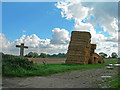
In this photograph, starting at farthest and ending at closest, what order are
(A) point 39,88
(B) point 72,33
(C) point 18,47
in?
(B) point 72,33 < (C) point 18,47 < (A) point 39,88

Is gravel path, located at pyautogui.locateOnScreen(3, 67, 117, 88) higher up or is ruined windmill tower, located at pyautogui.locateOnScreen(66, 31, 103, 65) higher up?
ruined windmill tower, located at pyautogui.locateOnScreen(66, 31, 103, 65)

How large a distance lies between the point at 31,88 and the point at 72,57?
13796 millimetres

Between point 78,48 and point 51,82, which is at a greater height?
point 78,48

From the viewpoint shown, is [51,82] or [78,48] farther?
[78,48]

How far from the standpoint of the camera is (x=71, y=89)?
5.81 m

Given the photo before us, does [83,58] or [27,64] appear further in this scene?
[83,58]

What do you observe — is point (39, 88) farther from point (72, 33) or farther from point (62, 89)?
point (72, 33)

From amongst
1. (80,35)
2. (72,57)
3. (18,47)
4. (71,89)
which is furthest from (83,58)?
(71,89)

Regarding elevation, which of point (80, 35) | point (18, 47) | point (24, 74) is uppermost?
point (80, 35)

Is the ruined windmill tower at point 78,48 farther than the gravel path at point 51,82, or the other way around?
the ruined windmill tower at point 78,48

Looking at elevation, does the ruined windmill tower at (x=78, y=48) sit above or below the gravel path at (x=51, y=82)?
above

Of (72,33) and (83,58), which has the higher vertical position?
(72,33)

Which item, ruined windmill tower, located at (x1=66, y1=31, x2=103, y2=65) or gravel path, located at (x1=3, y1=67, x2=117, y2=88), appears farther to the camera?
ruined windmill tower, located at (x1=66, y1=31, x2=103, y2=65)

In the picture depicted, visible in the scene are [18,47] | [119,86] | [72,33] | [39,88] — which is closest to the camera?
[119,86]
